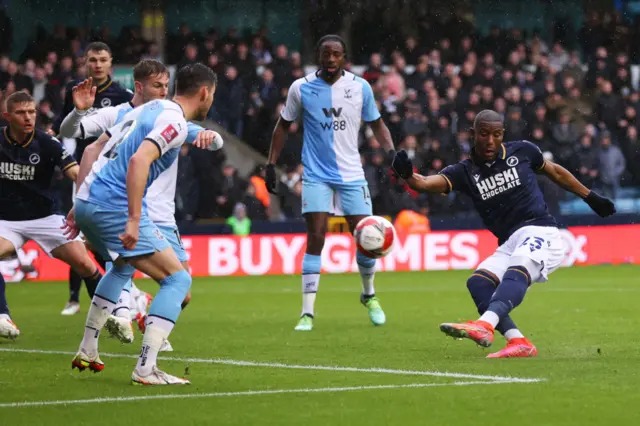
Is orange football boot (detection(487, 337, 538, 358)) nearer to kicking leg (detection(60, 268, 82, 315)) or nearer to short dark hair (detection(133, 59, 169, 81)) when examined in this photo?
short dark hair (detection(133, 59, 169, 81))

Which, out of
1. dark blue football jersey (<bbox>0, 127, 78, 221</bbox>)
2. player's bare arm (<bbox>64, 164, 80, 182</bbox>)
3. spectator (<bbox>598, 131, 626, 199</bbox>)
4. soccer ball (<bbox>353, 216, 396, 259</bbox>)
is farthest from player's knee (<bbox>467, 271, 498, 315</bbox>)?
spectator (<bbox>598, 131, 626, 199</bbox>)

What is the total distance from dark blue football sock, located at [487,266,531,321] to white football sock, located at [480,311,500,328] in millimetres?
26

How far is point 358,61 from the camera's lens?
1065 inches

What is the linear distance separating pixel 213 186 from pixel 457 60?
21.7ft

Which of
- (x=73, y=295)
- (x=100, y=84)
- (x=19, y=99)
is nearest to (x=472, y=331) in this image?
(x=19, y=99)

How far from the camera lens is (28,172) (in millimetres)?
11148

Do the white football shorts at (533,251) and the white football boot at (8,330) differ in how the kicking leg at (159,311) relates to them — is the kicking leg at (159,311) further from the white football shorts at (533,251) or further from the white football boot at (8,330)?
the white football boot at (8,330)

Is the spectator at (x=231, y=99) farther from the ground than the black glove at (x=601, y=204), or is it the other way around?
the spectator at (x=231, y=99)

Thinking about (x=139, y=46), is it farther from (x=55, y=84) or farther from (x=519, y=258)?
(x=519, y=258)

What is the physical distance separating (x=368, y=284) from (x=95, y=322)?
4.32 metres

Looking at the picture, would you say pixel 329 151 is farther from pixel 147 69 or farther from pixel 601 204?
pixel 147 69

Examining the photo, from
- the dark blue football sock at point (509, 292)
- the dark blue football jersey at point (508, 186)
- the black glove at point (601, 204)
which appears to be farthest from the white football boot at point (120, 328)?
the black glove at point (601, 204)

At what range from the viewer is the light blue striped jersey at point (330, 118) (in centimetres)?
1184

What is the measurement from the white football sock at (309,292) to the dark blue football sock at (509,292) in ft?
9.75
